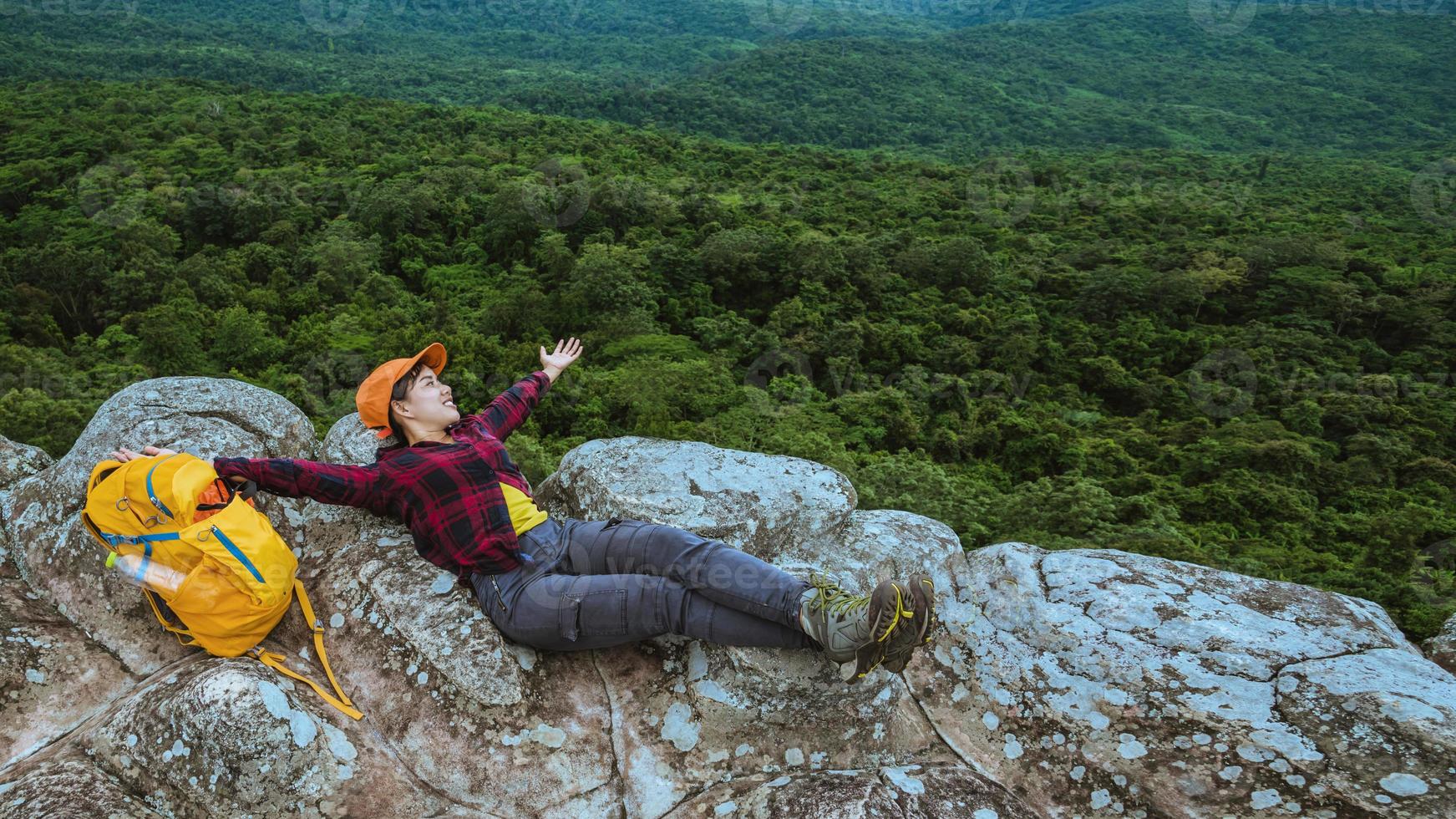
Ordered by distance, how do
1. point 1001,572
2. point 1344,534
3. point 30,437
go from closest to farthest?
point 1001,572 < point 30,437 < point 1344,534

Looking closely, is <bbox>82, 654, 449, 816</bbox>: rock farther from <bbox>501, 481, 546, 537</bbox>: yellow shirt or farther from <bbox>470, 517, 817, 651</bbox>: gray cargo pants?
→ <bbox>501, 481, 546, 537</bbox>: yellow shirt

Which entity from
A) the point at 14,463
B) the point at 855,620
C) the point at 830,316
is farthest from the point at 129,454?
the point at 830,316

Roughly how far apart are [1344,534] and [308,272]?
1079 inches

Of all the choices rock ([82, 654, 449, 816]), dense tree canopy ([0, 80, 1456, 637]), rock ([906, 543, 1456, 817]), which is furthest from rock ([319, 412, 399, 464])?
dense tree canopy ([0, 80, 1456, 637])

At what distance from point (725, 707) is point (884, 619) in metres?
1.09

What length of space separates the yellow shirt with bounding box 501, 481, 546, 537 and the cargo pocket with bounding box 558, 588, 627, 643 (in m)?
0.59

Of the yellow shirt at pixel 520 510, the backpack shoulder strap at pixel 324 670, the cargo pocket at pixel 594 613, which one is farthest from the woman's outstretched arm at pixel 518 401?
the backpack shoulder strap at pixel 324 670

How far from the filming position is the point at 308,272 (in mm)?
25234

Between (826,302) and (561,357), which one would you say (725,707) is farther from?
(826,302)

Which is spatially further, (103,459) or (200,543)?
(103,459)

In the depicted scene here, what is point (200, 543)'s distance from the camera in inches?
147

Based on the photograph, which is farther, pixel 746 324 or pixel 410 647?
pixel 746 324

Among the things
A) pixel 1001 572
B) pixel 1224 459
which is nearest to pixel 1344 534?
pixel 1224 459

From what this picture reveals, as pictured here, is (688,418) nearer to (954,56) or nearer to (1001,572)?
(1001,572)
